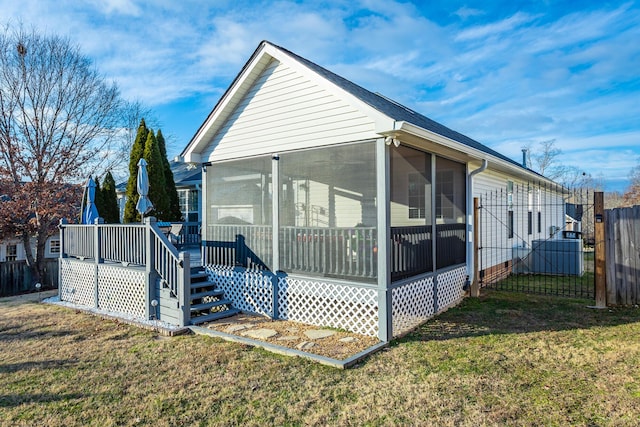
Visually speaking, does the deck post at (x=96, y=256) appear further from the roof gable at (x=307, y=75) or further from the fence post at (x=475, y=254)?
the fence post at (x=475, y=254)

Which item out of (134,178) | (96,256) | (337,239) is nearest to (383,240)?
(337,239)

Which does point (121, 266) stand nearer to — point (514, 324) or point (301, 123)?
point (301, 123)

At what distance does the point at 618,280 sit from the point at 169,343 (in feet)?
28.1

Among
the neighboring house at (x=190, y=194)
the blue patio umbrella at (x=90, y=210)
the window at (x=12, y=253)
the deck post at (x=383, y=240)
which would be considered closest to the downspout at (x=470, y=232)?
the deck post at (x=383, y=240)

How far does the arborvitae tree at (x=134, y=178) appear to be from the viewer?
47.7 feet

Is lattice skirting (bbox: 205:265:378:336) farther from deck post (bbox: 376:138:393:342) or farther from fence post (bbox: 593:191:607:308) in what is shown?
fence post (bbox: 593:191:607:308)

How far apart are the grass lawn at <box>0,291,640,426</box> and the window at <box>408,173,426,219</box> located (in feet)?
11.7

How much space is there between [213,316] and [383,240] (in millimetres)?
3597

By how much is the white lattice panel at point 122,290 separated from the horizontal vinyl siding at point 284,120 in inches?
120

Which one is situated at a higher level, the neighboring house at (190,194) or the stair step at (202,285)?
the neighboring house at (190,194)

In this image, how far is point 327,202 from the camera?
9609mm

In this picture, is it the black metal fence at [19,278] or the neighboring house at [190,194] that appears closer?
the black metal fence at [19,278]

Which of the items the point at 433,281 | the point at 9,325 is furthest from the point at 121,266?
the point at 433,281

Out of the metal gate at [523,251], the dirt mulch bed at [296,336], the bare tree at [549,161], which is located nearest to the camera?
the dirt mulch bed at [296,336]
